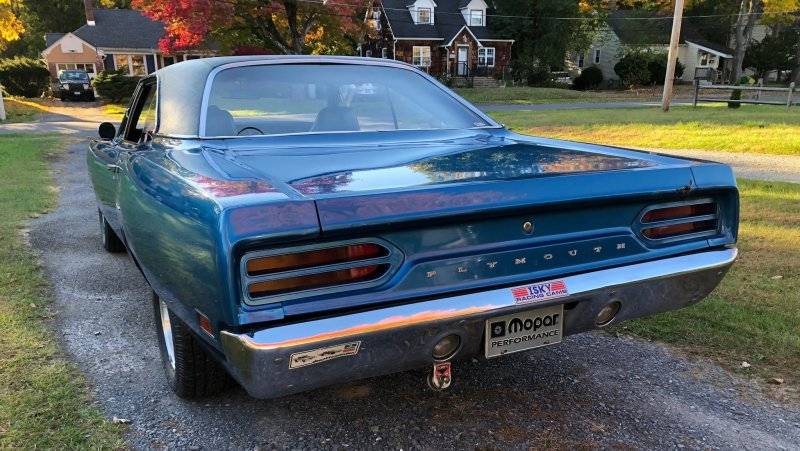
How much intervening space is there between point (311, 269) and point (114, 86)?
31.7m

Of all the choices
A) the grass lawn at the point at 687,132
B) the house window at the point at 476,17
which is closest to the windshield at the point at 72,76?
the house window at the point at 476,17

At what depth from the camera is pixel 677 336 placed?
11.8 feet

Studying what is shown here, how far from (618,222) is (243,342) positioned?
4.88 ft

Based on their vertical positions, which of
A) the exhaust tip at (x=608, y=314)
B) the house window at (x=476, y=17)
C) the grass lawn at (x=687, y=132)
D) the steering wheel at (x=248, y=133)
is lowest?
the grass lawn at (x=687, y=132)

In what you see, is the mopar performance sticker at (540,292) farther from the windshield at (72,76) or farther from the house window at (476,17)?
the house window at (476,17)

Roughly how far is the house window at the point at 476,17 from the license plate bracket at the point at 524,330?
44182 mm

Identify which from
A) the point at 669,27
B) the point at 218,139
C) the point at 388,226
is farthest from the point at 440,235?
the point at 669,27

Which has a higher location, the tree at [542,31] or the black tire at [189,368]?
the tree at [542,31]

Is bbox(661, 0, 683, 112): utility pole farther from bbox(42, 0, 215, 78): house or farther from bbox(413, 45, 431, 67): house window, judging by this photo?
bbox(42, 0, 215, 78): house

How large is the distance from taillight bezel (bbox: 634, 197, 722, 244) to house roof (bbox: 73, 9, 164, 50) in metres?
44.4

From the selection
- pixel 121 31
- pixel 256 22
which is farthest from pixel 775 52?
pixel 121 31

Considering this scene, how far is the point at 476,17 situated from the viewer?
44.0 m

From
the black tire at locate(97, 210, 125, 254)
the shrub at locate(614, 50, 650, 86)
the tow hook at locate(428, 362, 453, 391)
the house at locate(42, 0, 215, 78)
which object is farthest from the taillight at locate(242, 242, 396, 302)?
the shrub at locate(614, 50, 650, 86)

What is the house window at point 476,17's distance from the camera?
1725 inches
